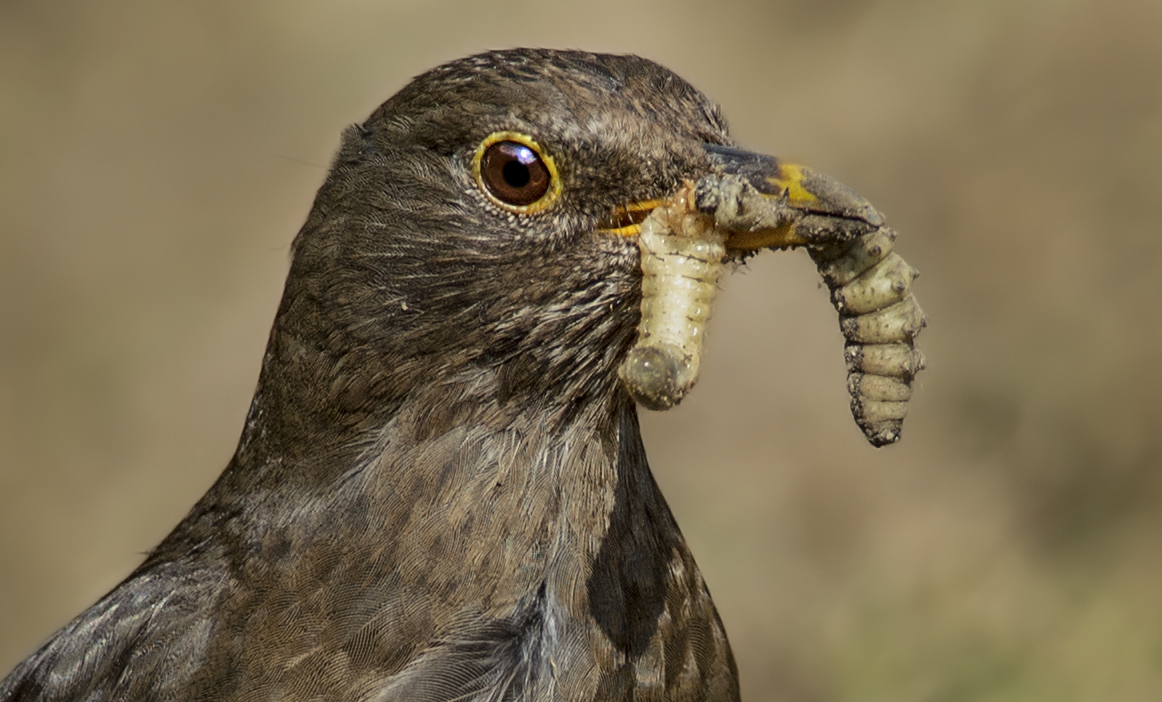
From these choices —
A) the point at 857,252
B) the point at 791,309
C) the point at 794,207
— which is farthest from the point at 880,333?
the point at 791,309

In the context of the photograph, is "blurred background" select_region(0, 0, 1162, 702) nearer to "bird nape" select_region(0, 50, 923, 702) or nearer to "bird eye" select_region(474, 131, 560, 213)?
"bird nape" select_region(0, 50, 923, 702)

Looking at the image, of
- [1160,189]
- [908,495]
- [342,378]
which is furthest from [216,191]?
[342,378]

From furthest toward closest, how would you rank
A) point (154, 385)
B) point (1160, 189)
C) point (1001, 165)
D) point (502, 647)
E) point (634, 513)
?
point (154, 385) < point (1001, 165) < point (1160, 189) < point (634, 513) < point (502, 647)

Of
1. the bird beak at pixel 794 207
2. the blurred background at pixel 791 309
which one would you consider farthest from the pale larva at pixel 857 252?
the blurred background at pixel 791 309

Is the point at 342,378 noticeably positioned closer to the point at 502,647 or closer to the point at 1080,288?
the point at 502,647

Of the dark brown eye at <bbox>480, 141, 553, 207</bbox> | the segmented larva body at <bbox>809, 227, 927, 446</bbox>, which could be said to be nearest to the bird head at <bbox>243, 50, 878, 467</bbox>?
the dark brown eye at <bbox>480, 141, 553, 207</bbox>

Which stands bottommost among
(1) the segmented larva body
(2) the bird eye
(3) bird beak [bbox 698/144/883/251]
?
(1) the segmented larva body
